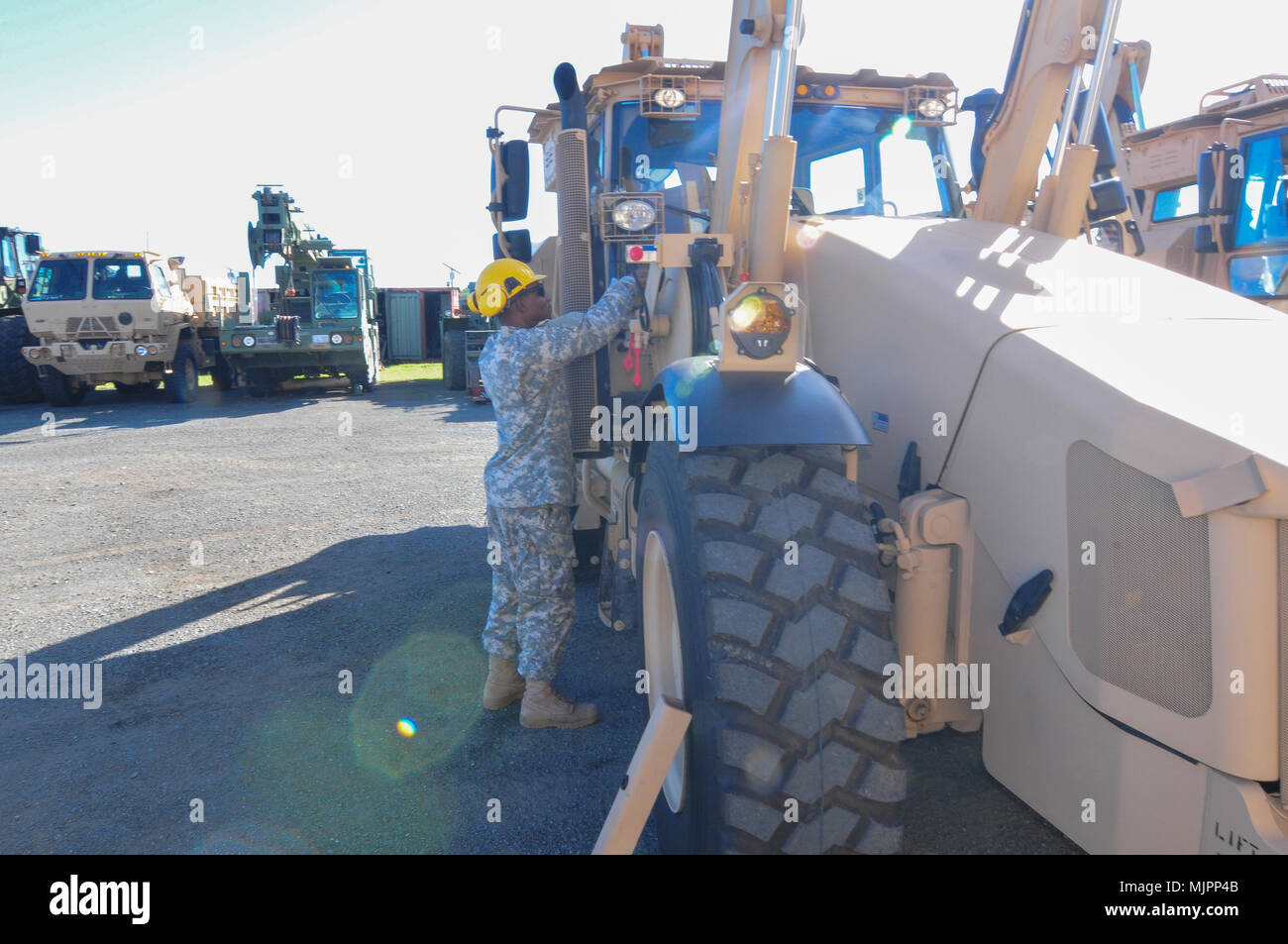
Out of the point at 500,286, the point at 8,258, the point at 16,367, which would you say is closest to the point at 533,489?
the point at 500,286

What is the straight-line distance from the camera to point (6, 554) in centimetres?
709

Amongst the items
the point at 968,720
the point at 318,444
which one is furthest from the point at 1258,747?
the point at 318,444

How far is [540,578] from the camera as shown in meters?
3.94

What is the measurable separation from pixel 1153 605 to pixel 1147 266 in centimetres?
130

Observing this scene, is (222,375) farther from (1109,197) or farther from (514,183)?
(1109,197)

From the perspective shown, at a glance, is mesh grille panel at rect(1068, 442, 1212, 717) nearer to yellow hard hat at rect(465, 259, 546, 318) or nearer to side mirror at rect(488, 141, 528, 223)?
yellow hard hat at rect(465, 259, 546, 318)

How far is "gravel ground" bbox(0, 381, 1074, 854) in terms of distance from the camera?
3285 mm

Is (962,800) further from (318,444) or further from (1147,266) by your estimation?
(318,444)

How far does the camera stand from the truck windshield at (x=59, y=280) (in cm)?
1675

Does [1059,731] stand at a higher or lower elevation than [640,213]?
lower

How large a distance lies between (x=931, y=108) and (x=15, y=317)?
1956 centimetres

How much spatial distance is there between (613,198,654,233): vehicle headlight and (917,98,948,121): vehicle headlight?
170cm

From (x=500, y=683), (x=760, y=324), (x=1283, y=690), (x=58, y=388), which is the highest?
(x=58, y=388)
